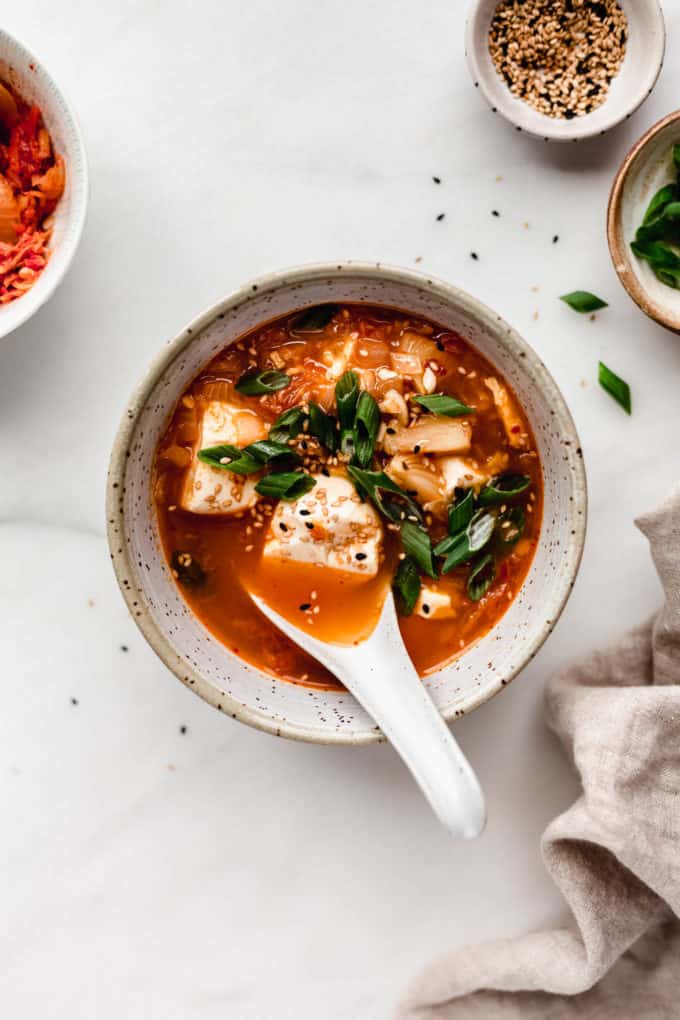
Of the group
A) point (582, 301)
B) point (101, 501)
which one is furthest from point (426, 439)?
point (101, 501)

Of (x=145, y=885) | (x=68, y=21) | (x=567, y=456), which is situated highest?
(x=68, y=21)

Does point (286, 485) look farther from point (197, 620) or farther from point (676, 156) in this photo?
point (676, 156)

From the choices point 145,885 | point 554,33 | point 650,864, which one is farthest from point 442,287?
point 145,885

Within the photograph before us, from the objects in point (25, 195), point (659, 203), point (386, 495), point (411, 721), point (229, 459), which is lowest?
point (411, 721)

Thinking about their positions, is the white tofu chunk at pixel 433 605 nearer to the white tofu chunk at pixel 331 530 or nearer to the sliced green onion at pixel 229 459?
the white tofu chunk at pixel 331 530

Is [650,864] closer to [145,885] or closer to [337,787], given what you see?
[337,787]

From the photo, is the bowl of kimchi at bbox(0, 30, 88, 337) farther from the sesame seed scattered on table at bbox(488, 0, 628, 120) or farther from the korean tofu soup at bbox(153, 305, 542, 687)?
the sesame seed scattered on table at bbox(488, 0, 628, 120)
